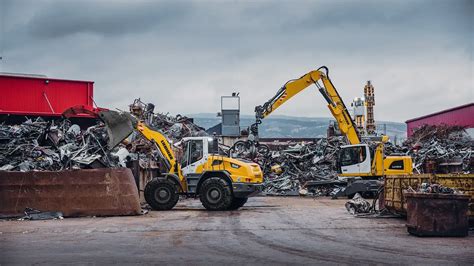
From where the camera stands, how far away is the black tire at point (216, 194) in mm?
19297

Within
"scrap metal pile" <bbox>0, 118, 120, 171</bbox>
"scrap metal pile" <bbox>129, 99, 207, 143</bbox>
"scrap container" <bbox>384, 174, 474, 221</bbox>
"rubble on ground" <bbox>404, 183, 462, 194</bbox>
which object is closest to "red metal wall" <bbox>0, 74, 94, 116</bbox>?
"scrap metal pile" <bbox>129, 99, 207, 143</bbox>

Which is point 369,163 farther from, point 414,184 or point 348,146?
point 414,184

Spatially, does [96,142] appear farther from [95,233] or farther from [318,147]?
[318,147]

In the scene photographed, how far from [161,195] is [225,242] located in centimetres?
866

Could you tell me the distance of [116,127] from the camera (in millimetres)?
18609

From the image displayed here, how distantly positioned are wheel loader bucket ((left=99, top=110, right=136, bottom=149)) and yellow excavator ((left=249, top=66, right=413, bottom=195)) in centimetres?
1132

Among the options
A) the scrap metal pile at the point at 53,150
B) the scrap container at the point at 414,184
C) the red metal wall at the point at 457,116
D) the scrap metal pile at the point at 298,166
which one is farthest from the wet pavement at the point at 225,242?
the red metal wall at the point at 457,116

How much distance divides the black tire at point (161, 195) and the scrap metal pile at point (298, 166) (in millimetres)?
11088

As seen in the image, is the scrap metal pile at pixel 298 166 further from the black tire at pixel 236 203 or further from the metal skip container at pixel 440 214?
the metal skip container at pixel 440 214

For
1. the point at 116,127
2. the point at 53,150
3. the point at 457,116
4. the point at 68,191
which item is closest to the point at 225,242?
the point at 68,191

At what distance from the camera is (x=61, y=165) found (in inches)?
734

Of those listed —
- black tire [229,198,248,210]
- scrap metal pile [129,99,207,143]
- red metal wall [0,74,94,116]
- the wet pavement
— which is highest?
red metal wall [0,74,94,116]

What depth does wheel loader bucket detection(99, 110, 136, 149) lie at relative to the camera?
18469 millimetres

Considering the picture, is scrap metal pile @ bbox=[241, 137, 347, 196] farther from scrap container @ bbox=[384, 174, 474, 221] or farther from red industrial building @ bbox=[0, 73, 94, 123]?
scrap container @ bbox=[384, 174, 474, 221]
